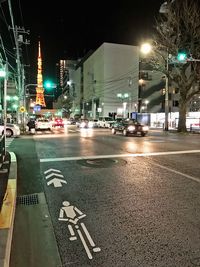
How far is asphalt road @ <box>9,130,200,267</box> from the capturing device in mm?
4117

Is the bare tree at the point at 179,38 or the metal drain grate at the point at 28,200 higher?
the bare tree at the point at 179,38

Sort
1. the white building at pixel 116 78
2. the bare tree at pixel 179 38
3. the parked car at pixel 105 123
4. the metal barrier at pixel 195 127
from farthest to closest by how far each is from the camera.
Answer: the white building at pixel 116 78
the parked car at pixel 105 123
the metal barrier at pixel 195 127
the bare tree at pixel 179 38

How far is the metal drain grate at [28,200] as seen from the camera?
22.0ft

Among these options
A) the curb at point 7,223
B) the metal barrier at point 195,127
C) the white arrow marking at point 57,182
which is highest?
the metal barrier at point 195,127

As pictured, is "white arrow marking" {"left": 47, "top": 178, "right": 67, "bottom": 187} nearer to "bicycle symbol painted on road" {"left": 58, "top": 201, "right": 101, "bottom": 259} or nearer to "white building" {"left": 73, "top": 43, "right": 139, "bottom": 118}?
"bicycle symbol painted on road" {"left": 58, "top": 201, "right": 101, "bottom": 259}

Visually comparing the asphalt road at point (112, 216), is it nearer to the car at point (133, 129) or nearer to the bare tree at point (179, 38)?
the car at point (133, 129)

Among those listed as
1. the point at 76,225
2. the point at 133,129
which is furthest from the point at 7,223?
the point at 133,129

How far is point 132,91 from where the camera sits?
7481cm

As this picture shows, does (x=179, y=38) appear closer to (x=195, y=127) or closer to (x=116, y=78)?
(x=195, y=127)

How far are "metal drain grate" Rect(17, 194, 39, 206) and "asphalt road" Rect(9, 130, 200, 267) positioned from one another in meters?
0.11

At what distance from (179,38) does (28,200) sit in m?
27.9

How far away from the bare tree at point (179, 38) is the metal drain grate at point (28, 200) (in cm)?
2487

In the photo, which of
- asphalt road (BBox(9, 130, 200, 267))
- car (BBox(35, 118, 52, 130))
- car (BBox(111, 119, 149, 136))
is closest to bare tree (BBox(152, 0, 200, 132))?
car (BBox(111, 119, 149, 136))

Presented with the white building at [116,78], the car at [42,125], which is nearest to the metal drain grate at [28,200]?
the car at [42,125]
